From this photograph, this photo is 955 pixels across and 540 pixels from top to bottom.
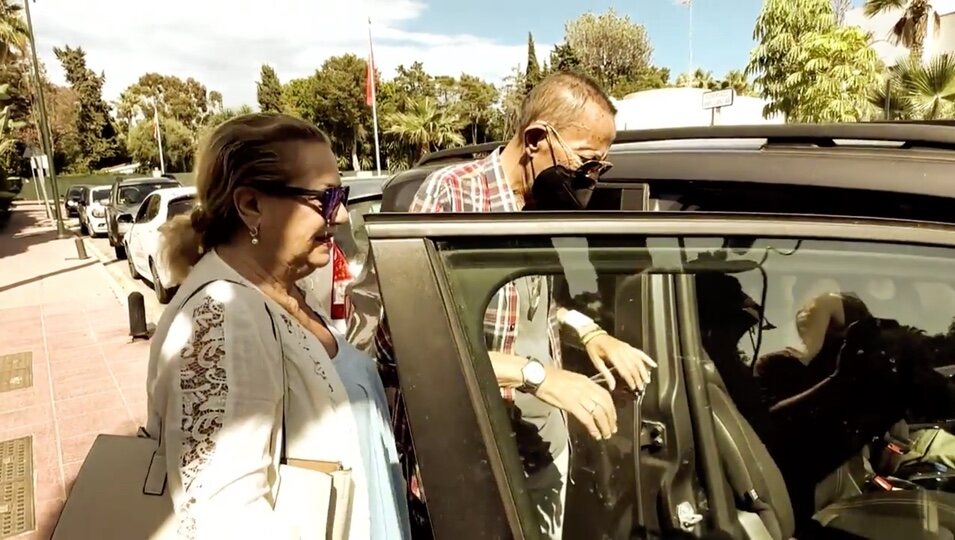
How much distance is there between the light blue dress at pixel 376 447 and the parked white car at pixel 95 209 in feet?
65.4

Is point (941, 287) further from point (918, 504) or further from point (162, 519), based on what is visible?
point (162, 519)

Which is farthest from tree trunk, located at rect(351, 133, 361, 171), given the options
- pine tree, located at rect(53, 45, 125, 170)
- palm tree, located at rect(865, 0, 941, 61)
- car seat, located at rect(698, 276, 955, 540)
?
car seat, located at rect(698, 276, 955, 540)

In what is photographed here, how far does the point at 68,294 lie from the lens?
32.6 feet

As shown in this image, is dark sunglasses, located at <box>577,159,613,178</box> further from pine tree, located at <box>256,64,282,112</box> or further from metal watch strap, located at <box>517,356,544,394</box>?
pine tree, located at <box>256,64,282,112</box>

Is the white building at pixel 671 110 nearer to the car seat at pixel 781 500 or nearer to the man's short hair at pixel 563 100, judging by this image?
the man's short hair at pixel 563 100

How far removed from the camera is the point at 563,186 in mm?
2021

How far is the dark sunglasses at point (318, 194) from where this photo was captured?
1351 mm

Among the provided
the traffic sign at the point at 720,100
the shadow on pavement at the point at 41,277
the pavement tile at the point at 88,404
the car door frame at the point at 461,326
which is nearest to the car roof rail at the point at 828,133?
the car door frame at the point at 461,326

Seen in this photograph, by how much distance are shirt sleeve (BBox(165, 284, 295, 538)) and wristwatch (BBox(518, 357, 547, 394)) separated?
474 millimetres

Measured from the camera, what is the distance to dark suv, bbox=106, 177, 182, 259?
1344 centimetres

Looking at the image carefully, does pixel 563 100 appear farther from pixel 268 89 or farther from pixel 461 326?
pixel 268 89

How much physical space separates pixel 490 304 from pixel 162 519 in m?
0.71

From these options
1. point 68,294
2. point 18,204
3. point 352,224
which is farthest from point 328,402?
point 18,204

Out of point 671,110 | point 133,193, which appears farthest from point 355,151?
point 671,110
